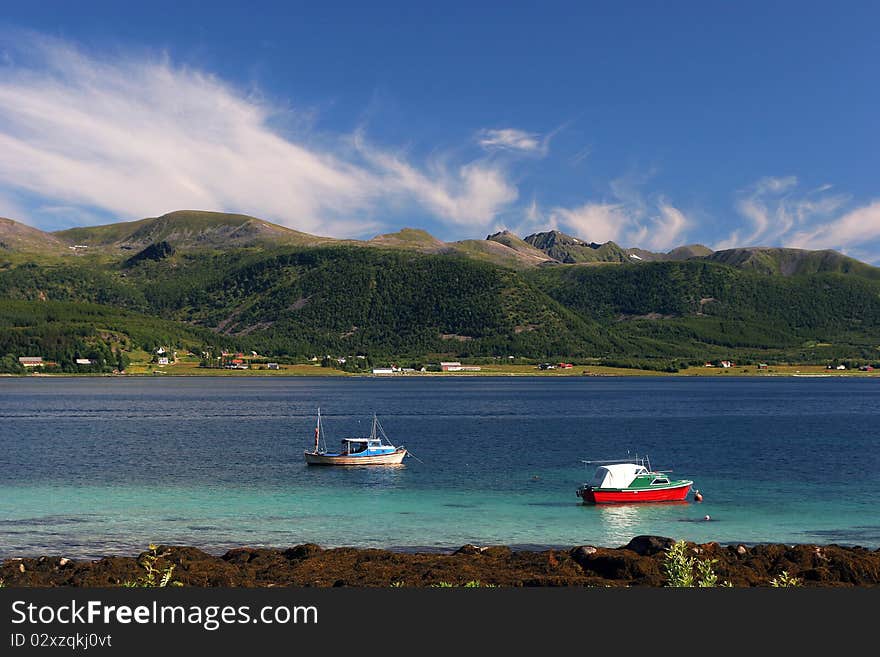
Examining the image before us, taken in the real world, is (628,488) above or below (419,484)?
above

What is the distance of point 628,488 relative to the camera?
6325cm

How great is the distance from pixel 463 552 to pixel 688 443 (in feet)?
266

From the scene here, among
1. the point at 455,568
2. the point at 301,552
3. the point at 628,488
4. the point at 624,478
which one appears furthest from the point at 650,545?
the point at 624,478

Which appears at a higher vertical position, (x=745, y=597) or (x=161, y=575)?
(x=745, y=597)

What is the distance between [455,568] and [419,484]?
4024 cm

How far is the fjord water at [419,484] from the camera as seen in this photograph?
51031 mm

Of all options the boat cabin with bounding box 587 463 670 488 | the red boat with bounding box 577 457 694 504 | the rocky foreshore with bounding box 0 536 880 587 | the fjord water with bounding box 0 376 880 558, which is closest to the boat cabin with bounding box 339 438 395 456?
the fjord water with bounding box 0 376 880 558

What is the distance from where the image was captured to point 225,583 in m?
31.0

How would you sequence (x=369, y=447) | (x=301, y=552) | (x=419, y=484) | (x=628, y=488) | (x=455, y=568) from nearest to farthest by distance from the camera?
(x=455, y=568), (x=301, y=552), (x=628, y=488), (x=419, y=484), (x=369, y=447)

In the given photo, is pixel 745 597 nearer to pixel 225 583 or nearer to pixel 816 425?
pixel 225 583

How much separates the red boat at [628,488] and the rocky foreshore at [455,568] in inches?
904

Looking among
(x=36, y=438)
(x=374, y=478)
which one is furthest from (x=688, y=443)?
(x=36, y=438)

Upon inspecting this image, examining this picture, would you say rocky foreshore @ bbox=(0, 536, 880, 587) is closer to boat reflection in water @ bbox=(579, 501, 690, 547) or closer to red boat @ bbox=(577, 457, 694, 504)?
boat reflection in water @ bbox=(579, 501, 690, 547)

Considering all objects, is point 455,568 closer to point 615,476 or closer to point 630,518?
point 630,518
